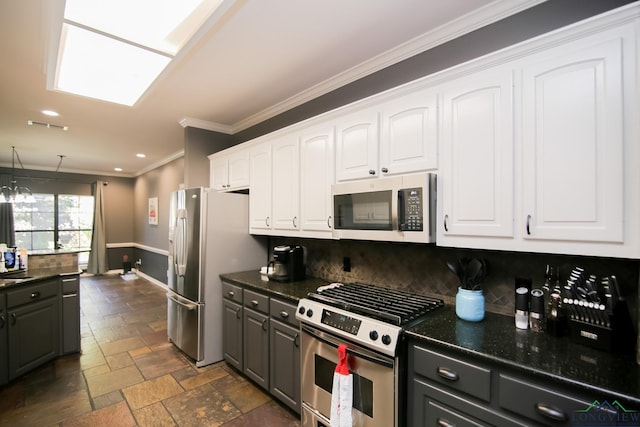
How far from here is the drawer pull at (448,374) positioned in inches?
55.2

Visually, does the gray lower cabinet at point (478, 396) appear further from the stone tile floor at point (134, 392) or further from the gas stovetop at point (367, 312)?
the stone tile floor at point (134, 392)

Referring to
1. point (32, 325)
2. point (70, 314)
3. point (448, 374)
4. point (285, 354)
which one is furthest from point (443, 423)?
point (70, 314)

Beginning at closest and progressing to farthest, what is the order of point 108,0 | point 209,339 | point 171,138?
point 108,0 < point 209,339 < point 171,138

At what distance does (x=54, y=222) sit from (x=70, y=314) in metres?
5.61

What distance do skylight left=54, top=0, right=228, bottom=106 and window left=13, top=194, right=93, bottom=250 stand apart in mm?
6006

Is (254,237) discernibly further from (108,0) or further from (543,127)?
(543,127)

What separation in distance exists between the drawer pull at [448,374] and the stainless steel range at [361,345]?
0.20 m

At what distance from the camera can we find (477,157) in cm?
163

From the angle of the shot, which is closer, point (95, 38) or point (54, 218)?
point (95, 38)

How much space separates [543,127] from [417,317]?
3.76 feet

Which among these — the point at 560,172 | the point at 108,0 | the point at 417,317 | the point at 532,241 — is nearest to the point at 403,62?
the point at 560,172

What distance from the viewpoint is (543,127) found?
4.67 ft

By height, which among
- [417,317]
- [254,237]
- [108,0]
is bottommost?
[417,317]

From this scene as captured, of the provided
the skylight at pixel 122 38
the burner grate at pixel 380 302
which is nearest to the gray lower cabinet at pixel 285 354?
the burner grate at pixel 380 302
